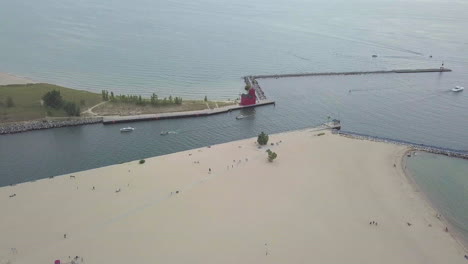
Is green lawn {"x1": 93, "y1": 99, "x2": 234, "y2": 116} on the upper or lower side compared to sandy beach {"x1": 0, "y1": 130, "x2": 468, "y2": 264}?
upper

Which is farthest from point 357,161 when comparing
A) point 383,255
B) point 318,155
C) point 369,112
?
point 369,112

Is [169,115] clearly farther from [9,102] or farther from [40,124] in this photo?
[9,102]

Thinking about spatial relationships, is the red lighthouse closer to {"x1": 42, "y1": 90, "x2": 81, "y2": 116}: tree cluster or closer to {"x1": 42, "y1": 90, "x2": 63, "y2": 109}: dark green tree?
{"x1": 42, "y1": 90, "x2": 81, "y2": 116}: tree cluster

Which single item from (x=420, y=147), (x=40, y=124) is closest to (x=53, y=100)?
(x=40, y=124)

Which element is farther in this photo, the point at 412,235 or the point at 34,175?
the point at 34,175

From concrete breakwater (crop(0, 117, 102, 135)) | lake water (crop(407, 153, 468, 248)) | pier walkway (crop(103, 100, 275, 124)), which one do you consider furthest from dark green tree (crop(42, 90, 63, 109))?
lake water (crop(407, 153, 468, 248))

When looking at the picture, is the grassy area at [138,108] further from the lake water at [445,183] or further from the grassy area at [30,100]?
the lake water at [445,183]

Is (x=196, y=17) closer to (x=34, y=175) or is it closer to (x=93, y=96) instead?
(x=93, y=96)
